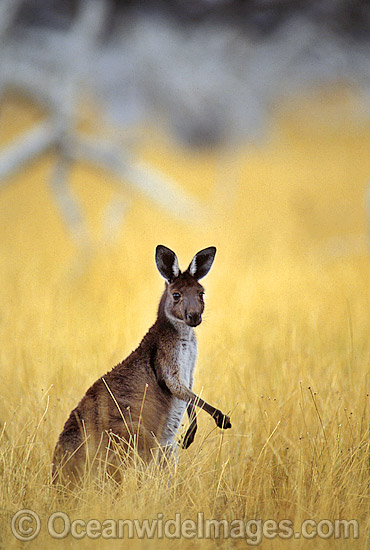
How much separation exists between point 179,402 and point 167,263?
0.49 meters

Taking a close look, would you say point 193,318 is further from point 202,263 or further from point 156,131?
point 156,131

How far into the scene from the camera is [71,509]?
6.98 feet

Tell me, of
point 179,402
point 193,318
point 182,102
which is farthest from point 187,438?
point 182,102

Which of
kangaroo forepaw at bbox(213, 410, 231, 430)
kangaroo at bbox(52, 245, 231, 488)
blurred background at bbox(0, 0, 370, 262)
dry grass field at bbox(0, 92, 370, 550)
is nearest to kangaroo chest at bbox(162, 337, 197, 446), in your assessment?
kangaroo at bbox(52, 245, 231, 488)

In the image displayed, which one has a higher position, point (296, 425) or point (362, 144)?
point (362, 144)

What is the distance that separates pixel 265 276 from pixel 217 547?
3.74 metres

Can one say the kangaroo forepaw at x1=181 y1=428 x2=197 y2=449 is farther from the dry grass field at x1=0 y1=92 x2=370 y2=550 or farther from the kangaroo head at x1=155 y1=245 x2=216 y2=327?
the kangaroo head at x1=155 y1=245 x2=216 y2=327

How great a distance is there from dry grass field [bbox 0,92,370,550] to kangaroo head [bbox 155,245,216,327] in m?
0.47

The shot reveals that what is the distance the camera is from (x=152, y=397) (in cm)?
231

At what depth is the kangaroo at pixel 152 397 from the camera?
2.16 m

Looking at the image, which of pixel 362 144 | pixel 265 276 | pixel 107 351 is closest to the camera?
pixel 107 351

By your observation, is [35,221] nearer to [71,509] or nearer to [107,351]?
[107,351]

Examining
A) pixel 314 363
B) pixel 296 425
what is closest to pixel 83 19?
pixel 314 363

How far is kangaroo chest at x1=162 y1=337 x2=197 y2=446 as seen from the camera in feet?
7.74
